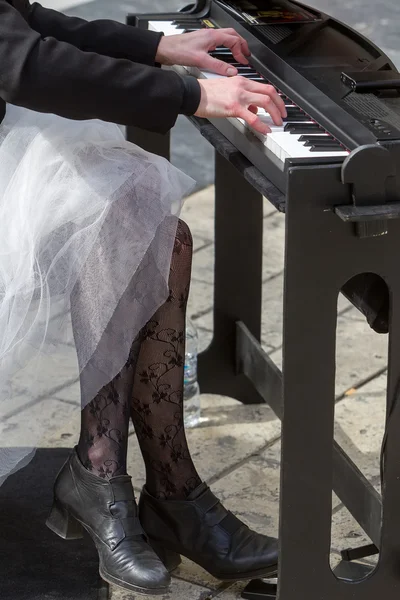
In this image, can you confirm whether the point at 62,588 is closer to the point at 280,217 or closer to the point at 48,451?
the point at 48,451

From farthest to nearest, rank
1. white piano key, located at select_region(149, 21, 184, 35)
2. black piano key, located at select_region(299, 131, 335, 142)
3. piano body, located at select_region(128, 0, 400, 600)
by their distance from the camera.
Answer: white piano key, located at select_region(149, 21, 184, 35)
black piano key, located at select_region(299, 131, 335, 142)
piano body, located at select_region(128, 0, 400, 600)

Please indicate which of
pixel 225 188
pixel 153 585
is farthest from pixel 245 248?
pixel 153 585

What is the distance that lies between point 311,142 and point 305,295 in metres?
0.25

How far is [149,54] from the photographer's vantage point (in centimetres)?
236

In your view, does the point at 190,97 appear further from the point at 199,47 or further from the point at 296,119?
the point at 199,47

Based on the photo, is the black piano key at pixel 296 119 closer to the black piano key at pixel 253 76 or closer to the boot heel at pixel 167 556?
the black piano key at pixel 253 76

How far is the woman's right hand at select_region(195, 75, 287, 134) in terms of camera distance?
74.3 inches

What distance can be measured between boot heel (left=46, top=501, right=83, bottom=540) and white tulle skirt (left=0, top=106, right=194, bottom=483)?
171 mm

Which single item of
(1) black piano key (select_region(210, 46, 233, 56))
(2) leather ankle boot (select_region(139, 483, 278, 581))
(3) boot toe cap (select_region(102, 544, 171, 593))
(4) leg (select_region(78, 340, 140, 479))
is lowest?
(2) leather ankle boot (select_region(139, 483, 278, 581))

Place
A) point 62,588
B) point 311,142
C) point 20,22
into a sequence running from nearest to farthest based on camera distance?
1. point 311,142
2. point 20,22
3. point 62,588

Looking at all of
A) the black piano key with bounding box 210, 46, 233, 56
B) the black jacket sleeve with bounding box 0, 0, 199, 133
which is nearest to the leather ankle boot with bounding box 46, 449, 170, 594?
the black jacket sleeve with bounding box 0, 0, 199, 133

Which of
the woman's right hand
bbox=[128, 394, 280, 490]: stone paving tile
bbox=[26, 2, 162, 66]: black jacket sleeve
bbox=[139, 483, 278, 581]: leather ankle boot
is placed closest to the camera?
the woman's right hand

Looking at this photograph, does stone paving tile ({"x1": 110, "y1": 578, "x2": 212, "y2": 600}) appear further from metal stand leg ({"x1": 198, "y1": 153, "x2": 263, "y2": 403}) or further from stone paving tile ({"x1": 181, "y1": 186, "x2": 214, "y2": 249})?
stone paving tile ({"x1": 181, "y1": 186, "x2": 214, "y2": 249})

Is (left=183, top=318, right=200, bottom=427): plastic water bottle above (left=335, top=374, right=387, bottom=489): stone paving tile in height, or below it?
below
